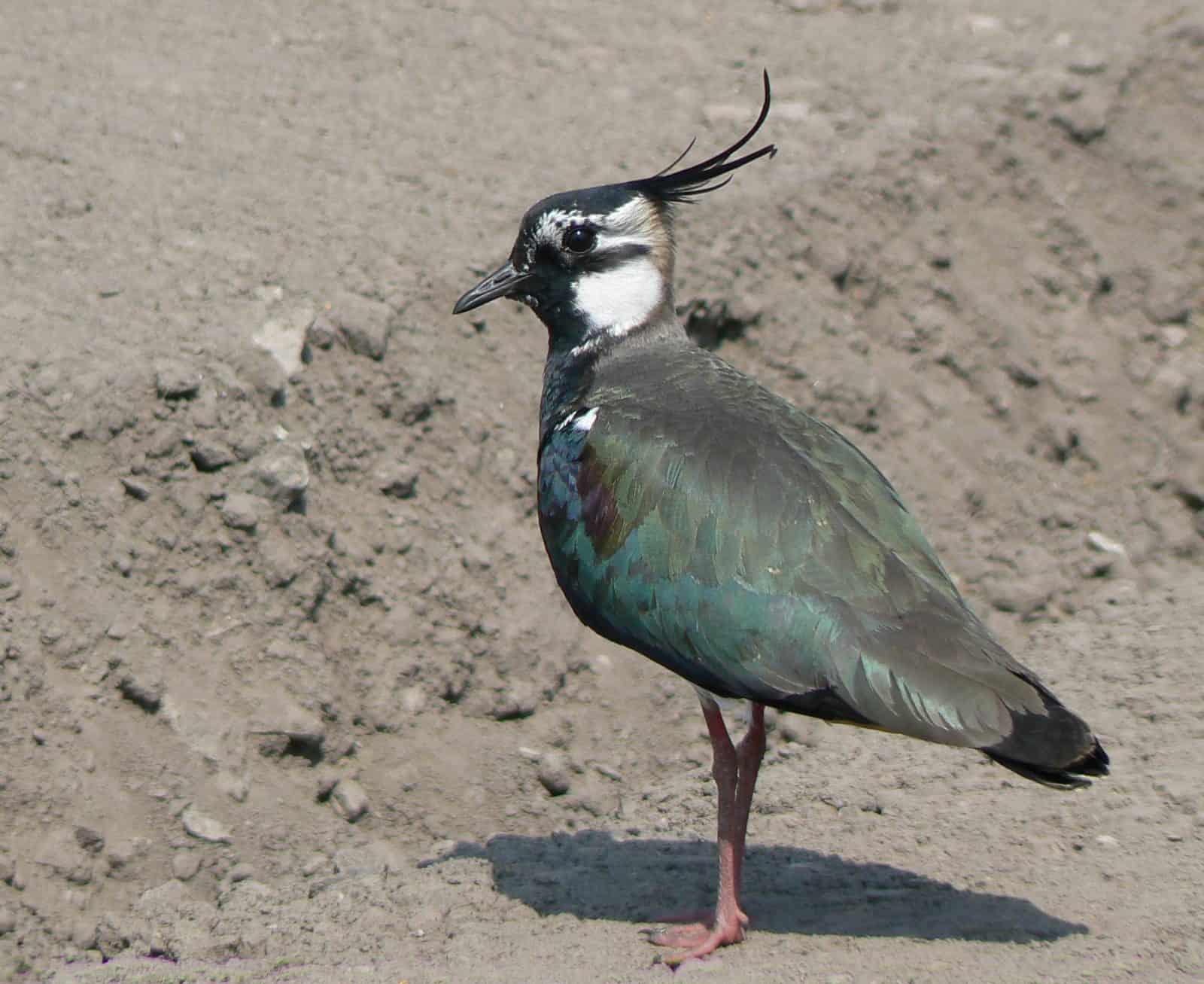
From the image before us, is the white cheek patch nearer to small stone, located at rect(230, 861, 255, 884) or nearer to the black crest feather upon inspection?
the black crest feather

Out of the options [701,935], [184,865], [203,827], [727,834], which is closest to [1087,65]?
[727,834]

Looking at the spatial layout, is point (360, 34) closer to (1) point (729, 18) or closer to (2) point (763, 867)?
(1) point (729, 18)

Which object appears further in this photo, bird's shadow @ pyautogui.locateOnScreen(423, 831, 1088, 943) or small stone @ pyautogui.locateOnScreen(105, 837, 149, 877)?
small stone @ pyautogui.locateOnScreen(105, 837, 149, 877)

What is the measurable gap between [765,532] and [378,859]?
2133mm

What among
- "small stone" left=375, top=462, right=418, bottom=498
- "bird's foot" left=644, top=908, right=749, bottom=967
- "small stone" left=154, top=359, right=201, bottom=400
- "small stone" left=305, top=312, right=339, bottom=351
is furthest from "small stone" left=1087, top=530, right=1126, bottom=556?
"small stone" left=154, top=359, right=201, bottom=400

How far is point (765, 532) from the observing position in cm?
557

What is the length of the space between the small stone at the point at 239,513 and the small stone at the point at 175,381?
1.50ft

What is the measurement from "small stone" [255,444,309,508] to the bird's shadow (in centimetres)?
160

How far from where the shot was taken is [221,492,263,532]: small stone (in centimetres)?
689

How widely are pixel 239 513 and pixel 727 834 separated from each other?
245 cm

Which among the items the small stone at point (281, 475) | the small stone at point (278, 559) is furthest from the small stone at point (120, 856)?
the small stone at point (281, 475)

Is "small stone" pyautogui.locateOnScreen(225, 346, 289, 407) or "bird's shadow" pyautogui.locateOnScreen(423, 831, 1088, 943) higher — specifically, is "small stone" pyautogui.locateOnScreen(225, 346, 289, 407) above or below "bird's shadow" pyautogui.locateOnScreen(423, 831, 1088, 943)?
above

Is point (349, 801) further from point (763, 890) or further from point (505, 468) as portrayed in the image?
point (505, 468)

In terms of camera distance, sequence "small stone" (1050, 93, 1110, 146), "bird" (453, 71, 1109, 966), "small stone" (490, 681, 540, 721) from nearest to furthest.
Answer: "bird" (453, 71, 1109, 966), "small stone" (490, 681, 540, 721), "small stone" (1050, 93, 1110, 146)
